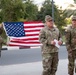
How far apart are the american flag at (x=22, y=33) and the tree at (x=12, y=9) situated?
71.2 ft

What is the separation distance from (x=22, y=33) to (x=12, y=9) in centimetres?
2274

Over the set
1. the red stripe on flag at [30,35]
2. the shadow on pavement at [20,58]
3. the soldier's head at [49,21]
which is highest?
the soldier's head at [49,21]

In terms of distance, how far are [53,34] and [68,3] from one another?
37.3 metres

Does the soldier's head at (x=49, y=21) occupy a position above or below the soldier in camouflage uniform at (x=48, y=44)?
above

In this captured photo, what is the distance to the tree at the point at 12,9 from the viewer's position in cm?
3009

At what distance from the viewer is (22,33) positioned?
26.9 ft

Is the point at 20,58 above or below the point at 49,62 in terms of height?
below

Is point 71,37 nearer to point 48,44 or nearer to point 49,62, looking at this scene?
point 48,44

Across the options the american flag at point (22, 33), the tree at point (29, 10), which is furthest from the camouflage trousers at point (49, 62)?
the tree at point (29, 10)

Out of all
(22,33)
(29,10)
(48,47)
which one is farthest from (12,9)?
(48,47)

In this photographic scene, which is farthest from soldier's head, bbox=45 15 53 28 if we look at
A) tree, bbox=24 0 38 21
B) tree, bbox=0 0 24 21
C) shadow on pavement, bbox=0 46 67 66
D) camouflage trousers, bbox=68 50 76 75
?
tree, bbox=24 0 38 21

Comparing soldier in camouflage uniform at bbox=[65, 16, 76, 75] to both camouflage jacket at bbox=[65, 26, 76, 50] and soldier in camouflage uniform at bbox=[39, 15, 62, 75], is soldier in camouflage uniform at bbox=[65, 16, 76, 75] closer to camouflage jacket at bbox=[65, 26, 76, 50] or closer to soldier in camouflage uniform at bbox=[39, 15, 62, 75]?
camouflage jacket at bbox=[65, 26, 76, 50]

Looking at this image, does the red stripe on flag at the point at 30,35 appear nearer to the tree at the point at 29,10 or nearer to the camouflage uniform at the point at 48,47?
the camouflage uniform at the point at 48,47

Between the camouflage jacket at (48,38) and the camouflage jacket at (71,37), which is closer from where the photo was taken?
the camouflage jacket at (48,38)
